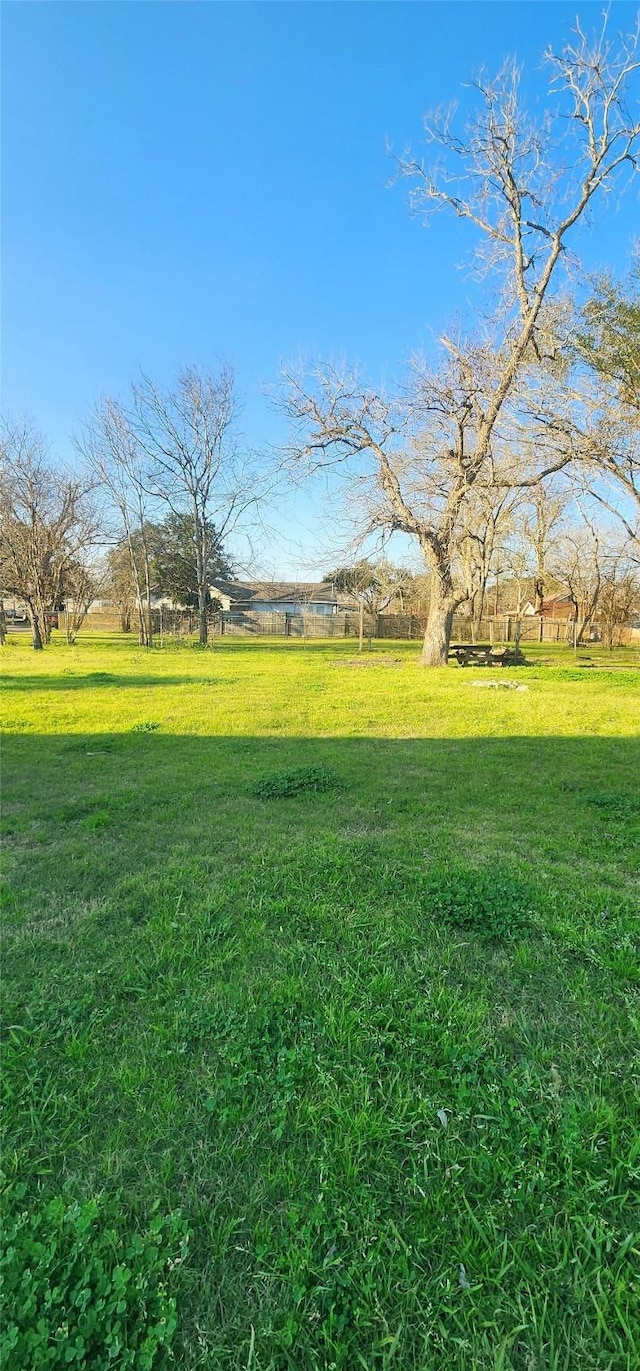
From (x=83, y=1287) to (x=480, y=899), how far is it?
2.05 metres

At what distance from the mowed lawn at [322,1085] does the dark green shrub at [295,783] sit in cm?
30

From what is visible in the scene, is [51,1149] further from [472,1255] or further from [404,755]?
[404,755]

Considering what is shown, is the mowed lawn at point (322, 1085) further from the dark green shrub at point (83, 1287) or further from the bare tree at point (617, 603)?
the bare tree at point (617, 603)

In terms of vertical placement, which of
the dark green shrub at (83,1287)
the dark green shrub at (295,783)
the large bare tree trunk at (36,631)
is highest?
the large bare tree trunk at (36,631)

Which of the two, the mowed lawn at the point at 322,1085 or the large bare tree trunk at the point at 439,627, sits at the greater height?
the large bare tree trunk at the point at 439,627

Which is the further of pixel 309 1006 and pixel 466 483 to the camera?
pixel 466 483

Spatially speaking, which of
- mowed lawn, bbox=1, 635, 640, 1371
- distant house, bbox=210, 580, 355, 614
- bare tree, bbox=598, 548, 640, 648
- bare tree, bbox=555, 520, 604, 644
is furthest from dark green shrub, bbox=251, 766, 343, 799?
distant house, bbox=210, 580, 355, 614

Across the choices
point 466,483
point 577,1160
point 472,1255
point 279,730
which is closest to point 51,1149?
point 472,1255

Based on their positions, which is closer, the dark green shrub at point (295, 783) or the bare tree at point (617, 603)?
the dark green shrub at point (295, 783)

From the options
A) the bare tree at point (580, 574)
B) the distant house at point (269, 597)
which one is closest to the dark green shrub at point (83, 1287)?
the bare tree at point (580, 574)

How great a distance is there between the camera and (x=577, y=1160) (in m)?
1.48

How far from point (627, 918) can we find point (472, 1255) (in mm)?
1785

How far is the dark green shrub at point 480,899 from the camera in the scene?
8.57ft

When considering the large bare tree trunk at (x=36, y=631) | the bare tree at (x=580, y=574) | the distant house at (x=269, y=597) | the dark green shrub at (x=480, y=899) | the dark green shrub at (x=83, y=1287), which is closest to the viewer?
the dark green shrub at (x=83, y=1287)
